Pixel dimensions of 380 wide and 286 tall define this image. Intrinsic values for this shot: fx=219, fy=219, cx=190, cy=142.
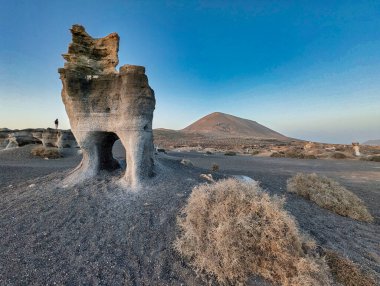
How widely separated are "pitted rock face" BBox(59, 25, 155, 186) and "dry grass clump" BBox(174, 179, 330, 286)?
154 inches

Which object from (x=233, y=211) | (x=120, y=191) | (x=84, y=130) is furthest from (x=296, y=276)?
(x=84, y=130)

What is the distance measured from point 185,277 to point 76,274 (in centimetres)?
195

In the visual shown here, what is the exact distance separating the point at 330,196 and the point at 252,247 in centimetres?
648

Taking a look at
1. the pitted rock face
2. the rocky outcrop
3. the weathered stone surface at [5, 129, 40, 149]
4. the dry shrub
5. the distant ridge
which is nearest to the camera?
the dry shrub

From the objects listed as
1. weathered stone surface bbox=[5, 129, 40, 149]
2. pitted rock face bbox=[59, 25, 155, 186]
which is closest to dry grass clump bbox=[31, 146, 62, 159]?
weathered stone surface bbox=[5, 129, 40, 149]

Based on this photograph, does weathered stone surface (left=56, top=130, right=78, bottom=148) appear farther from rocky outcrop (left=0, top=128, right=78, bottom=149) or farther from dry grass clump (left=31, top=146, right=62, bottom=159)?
dry grass clump (left=31, top=146, right=62, bottom=159)

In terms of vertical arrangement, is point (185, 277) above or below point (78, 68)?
below

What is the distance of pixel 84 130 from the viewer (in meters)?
8.11

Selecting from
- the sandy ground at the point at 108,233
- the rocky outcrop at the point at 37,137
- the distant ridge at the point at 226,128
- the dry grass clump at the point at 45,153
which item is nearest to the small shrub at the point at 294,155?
the sandy ground at the point at 108,233

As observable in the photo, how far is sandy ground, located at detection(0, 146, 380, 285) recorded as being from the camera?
391 centimetres

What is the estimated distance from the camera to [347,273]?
3855 mm

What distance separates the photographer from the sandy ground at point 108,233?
3908 mm

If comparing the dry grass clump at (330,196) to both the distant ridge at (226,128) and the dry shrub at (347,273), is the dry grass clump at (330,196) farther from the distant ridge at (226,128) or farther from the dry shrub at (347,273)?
the distant ridge at (226,128)

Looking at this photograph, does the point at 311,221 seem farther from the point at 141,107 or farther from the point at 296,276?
the point at 141,107
